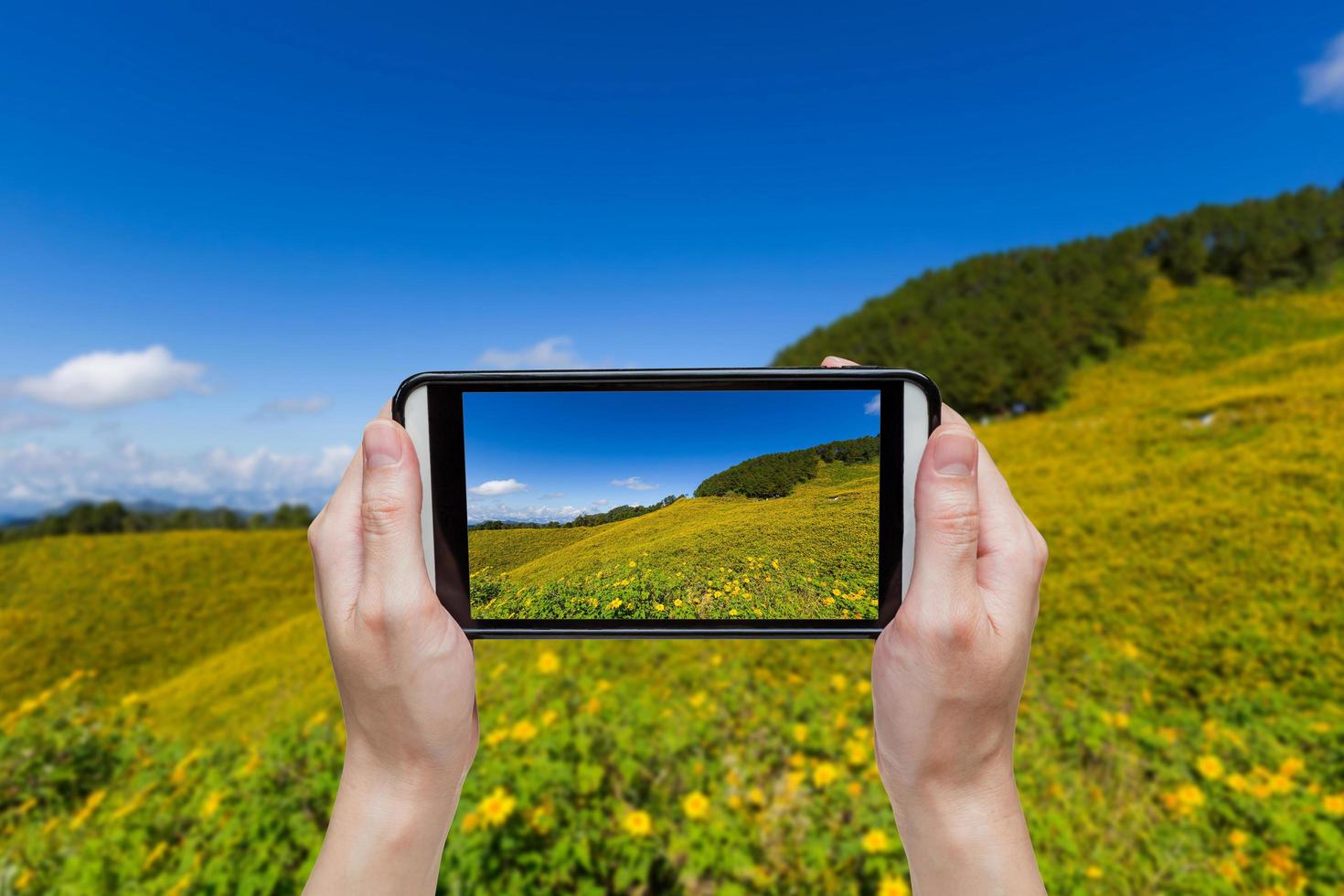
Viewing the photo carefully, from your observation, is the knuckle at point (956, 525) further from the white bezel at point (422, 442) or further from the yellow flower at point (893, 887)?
the yellow flower at point (893, 887)

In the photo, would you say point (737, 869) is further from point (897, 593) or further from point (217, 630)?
point (217, 630)

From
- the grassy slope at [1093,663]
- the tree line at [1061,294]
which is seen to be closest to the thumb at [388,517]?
the grassy slope at [1093,663]

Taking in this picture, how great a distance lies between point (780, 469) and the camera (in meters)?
1.07

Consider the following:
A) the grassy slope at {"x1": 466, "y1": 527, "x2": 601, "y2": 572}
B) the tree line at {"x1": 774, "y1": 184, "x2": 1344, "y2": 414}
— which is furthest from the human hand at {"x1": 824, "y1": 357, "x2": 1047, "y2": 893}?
the tree line at {"x1": 774, "y1": 184, "x2": 1344, "y2": 414}

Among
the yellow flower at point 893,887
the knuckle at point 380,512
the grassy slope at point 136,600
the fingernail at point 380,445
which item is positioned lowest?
the grassy slope at point 136,600

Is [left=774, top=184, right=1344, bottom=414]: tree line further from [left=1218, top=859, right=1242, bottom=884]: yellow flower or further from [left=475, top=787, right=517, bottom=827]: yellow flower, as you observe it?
[left=475, top=787, right=517, bottom=827]: yellow flower

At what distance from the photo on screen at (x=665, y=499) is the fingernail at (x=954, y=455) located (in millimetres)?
107

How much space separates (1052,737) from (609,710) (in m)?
1.73

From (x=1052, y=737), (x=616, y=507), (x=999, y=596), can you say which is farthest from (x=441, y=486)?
(x=1052, y=737)

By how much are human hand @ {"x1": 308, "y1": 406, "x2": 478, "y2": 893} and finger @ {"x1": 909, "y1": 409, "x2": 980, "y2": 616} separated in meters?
0.69

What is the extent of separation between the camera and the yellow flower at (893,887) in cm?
164

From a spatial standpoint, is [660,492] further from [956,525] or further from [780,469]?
[956,525]

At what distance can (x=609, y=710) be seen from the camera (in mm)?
2428

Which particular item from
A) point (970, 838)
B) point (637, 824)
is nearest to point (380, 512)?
point (970, 838)
